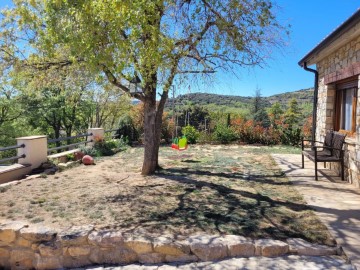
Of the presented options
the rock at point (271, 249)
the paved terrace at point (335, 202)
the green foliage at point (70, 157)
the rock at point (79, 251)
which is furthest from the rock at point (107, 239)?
the green foliage at point (70, 157)

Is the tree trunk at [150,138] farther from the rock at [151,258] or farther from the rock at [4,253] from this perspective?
the rock at [151,258]

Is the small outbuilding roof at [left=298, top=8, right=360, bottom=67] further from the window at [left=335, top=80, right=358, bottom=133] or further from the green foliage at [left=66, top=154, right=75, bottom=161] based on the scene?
the green foliage at [left=66, top=154, right=75, bottom=161]

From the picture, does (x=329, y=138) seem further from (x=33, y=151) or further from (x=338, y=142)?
(x=33, y=151)

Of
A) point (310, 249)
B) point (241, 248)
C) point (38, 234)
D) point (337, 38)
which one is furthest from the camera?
point (337, 38)

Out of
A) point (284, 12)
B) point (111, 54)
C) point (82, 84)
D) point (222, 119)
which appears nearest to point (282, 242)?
point (111, 54)

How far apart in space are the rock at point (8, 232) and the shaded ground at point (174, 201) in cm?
30

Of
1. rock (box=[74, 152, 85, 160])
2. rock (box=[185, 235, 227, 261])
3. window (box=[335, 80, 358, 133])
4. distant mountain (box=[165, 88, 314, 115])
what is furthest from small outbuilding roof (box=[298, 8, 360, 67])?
distant mountain (box=[165, 88, 314, 115])

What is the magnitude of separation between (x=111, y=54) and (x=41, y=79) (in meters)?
2.81

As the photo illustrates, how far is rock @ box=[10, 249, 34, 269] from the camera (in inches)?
152

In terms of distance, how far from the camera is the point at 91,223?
4055 millimetres

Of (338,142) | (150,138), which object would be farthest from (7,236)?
(338,142)

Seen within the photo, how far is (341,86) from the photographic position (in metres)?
7.02

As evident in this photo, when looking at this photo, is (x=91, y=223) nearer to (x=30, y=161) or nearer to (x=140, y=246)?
(x=140, y=246)

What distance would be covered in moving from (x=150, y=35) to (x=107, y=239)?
300cm
